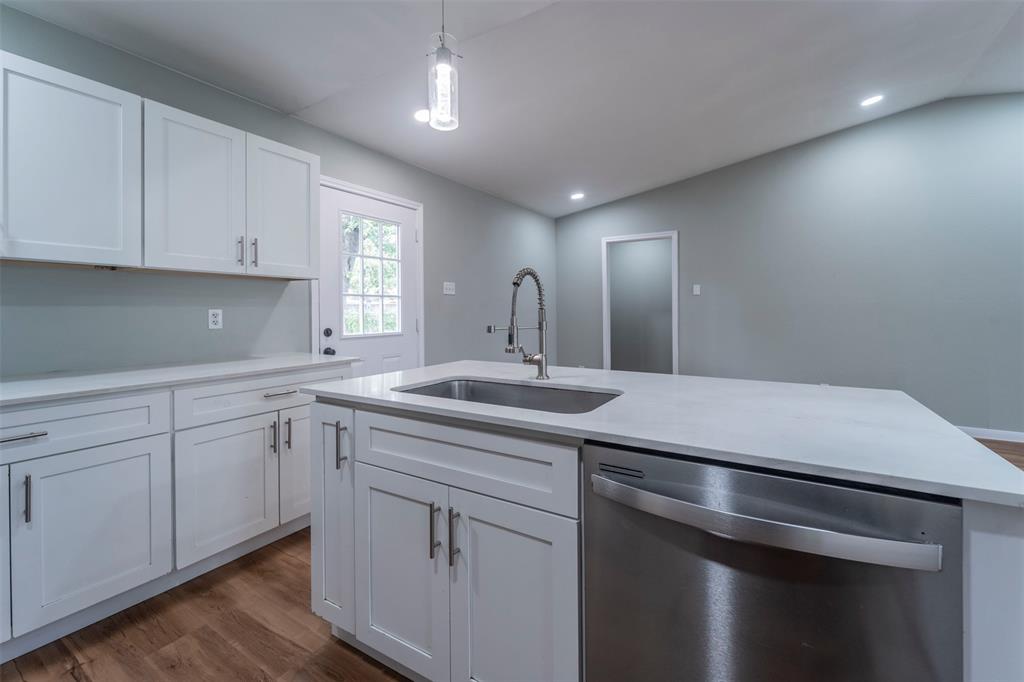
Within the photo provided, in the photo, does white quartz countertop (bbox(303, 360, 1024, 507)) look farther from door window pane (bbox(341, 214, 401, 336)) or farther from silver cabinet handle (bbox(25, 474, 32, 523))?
door window pane (bbox(341, 214, 401, 336))

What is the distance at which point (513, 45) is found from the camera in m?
2.25

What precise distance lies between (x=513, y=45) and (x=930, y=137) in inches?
166

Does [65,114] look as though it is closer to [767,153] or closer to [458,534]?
[458,534]

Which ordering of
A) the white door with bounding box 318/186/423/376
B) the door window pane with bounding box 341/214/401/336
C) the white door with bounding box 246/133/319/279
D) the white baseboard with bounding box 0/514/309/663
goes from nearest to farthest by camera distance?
the white baseboard with bounding box 0/514/309/663 → the white door with bounding box 246/133/319/279 → the white door with bounding box 318/186/423/376 → the door window pane with bounding box 341/214/401/336

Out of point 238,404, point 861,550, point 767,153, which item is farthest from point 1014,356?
point 238,404

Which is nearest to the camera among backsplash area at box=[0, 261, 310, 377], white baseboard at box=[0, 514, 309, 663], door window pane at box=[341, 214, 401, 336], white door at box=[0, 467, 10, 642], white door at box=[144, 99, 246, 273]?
white door at box=[0, 467, 10, 642]

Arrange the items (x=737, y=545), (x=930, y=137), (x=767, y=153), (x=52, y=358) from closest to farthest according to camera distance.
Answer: (x=737, y=545), (x=52, y=358), (x=930, y=137), (x=767, y=153)

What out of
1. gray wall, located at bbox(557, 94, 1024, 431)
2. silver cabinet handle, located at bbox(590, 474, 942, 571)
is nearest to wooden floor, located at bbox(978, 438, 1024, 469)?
gray wall, located at bbox(557, 94, 1024, 431)

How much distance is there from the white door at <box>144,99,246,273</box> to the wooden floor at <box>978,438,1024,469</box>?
→ 5.35 meters

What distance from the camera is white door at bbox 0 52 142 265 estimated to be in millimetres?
1535

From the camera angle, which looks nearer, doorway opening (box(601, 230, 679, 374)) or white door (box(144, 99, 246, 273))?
white door (box(144, 99, 246, 273))

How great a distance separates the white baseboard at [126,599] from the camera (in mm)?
1463

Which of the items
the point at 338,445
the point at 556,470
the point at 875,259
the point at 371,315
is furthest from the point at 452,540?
the point at 875,259

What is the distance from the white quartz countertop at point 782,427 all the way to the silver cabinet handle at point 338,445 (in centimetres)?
10
